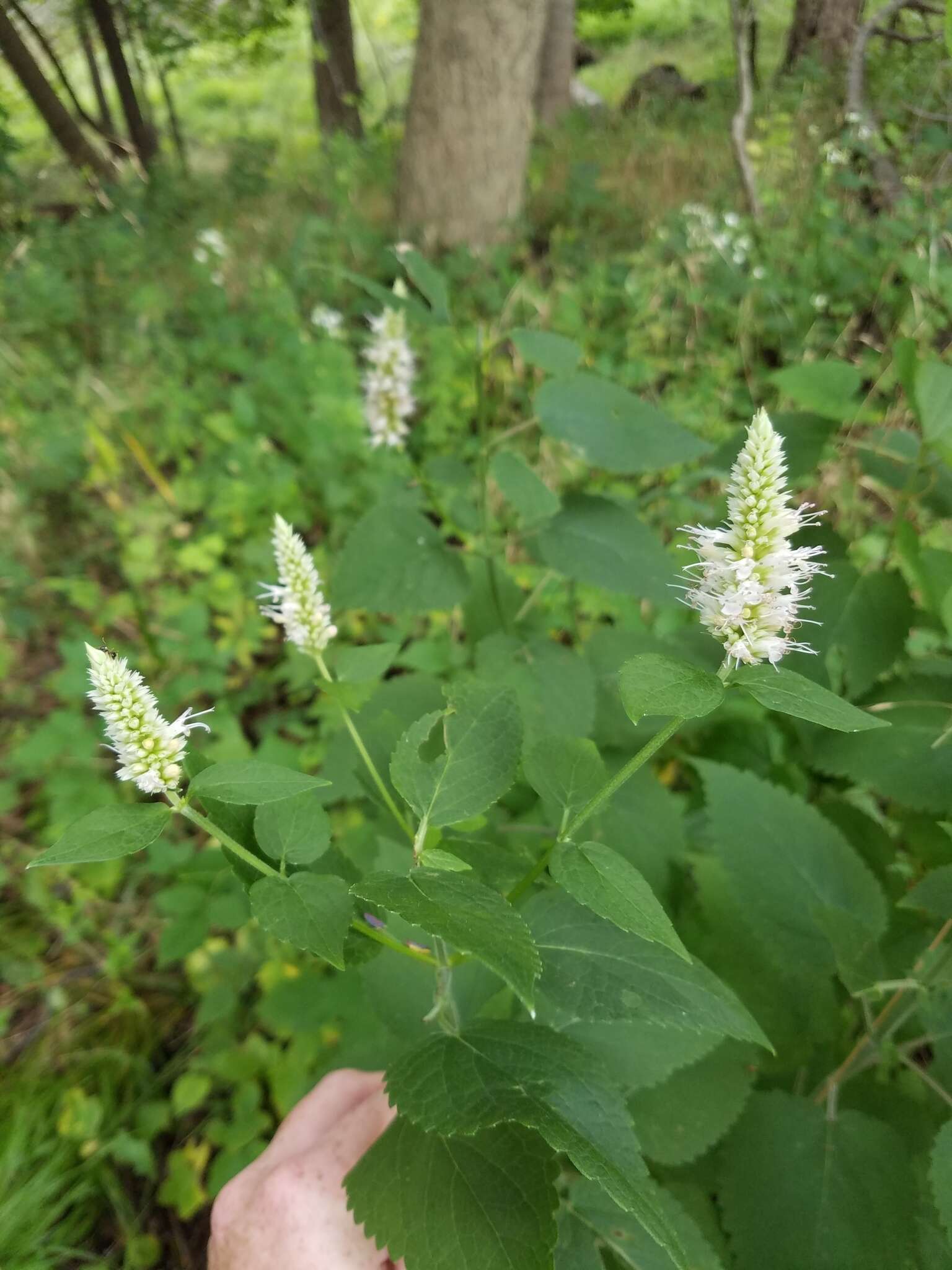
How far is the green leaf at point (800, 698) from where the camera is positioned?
620 millimetres

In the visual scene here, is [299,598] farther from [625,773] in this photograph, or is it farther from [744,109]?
[744,109]

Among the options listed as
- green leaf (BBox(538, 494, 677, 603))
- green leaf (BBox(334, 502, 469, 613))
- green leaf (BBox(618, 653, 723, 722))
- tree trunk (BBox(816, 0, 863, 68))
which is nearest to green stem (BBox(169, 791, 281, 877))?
green leaf (BBox(618, 653, 723, 722))

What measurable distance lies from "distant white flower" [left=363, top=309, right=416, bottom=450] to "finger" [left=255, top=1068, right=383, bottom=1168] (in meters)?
1.34

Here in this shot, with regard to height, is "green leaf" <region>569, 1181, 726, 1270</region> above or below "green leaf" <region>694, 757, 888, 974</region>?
below

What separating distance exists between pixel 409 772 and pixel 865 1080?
1.05 metres

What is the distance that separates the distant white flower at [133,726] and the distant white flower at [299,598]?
0.25 m

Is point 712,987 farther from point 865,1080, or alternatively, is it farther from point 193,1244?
point 193,1244

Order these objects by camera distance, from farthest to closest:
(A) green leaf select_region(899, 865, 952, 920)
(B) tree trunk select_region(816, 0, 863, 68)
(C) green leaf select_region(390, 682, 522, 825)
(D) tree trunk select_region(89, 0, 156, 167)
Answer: (B) tree trunk select_region(816, 0, 863, 68) < (D) tree trunk select_region(89, 0, 156, 167) < (A) green leaf select_region(899, 865, 952, 920) < (C) green leaf select_region(390, 682, 522, 825)

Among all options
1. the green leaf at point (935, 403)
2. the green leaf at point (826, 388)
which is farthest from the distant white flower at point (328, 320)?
the green leaf at point (935, 403)

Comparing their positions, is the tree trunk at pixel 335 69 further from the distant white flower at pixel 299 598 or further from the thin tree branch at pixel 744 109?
the distant white flower at pixel 299 598

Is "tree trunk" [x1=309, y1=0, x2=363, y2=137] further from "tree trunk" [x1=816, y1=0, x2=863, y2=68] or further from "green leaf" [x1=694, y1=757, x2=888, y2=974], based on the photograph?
"green leaf" [x1=694, y1=757, x2=888, y2=974]

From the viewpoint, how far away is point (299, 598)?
3.21ft

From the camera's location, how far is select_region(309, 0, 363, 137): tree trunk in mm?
6000

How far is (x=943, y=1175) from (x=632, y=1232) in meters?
0.37
